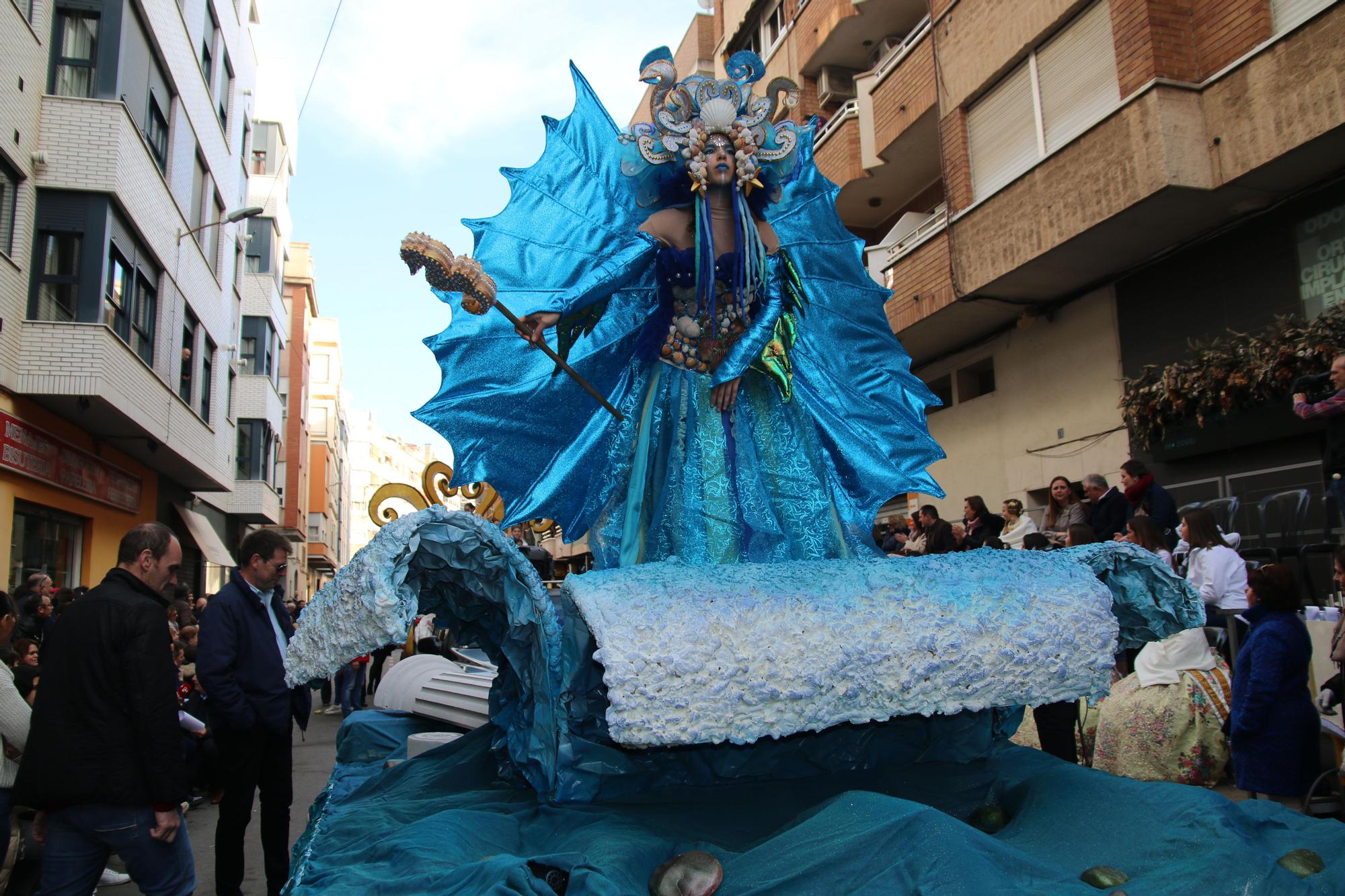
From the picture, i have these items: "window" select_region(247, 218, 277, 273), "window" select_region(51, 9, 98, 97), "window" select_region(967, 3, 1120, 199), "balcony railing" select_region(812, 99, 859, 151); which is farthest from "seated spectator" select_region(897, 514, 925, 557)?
"window" select_region(247, 218, 277, 273)

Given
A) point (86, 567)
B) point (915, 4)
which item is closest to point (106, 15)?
point (86, 567)

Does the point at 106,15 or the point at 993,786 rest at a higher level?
the point at 106,15

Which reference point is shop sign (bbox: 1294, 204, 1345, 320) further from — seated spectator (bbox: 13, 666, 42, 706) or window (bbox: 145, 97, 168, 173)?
window (bbox: 145, 97, 168, 173)

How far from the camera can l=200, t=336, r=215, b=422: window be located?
1733 cm

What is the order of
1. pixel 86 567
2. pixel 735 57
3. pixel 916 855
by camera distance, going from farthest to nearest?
pixel 86 567
pixel 735 57
pixel 916 855

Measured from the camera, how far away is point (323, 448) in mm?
44125

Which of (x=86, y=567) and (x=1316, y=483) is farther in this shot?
(x=86, y=567)

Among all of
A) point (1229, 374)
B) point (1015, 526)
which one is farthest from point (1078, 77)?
point (1015, 526)

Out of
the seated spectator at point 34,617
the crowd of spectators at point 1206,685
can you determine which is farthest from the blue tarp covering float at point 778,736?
the seated spectator at point 34,617

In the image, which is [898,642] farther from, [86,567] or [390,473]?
[390,473]

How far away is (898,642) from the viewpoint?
2193mm

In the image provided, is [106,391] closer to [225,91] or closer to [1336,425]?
[225,91]

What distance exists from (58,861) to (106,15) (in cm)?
1208

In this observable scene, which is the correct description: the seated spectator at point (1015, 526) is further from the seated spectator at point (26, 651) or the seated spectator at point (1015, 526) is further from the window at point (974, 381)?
the seated spectator at point (26, 651)
